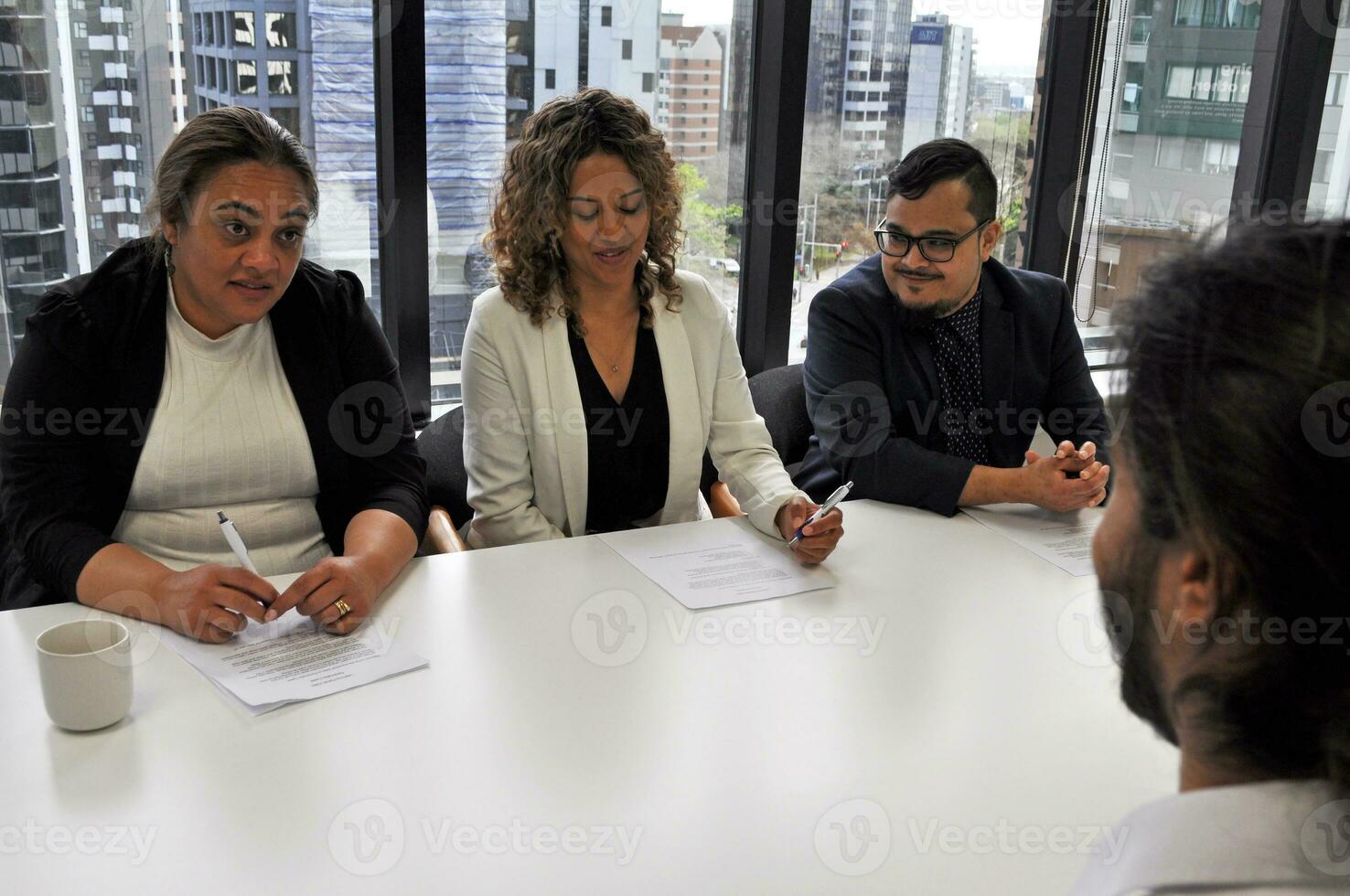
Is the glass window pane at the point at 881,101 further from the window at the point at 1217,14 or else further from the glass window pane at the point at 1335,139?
the glass window pane at the point at 1335,139

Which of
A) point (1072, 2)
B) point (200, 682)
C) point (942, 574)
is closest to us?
point (200, 682)

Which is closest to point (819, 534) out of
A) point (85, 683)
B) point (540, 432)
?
point (540, 432)

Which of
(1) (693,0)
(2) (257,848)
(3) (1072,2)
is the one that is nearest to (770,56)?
(1) (693,0)

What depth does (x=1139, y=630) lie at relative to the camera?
2.45 ft

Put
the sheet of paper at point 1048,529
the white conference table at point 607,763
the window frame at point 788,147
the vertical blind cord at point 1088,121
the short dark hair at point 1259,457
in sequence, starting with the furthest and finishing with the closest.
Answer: the vertical blind cord at point 1088,121
the window frame at point 788,147
the sheet of paper at point 1048,529
the white conference table at point 607,763
the short dark hair at point 1259,457

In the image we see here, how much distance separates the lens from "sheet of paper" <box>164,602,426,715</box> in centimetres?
139

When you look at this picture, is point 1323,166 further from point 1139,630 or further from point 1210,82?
point 1139,630

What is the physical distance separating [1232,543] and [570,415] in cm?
166

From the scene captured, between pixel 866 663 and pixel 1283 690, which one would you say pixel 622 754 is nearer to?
pixel 866 663

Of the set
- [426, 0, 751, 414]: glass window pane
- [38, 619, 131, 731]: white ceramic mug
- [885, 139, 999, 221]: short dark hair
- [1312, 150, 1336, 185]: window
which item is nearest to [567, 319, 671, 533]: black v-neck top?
[426, 0, 751, 414]: glass window pane

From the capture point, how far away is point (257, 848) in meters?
1.11

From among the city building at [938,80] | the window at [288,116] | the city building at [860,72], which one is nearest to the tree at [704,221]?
the city building at [860,72]

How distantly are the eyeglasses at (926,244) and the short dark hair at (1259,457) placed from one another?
1.73 m

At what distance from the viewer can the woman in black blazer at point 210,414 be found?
66.7 inches
